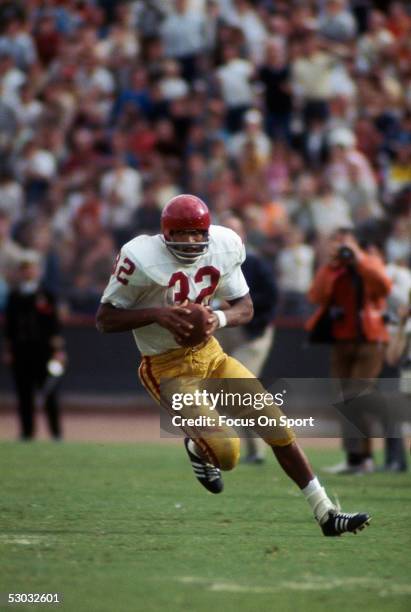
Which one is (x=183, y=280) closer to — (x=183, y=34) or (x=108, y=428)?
(x=108, y=428)

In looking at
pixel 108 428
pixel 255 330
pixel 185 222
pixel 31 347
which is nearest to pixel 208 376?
pixel 185 222

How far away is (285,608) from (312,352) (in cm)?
1001

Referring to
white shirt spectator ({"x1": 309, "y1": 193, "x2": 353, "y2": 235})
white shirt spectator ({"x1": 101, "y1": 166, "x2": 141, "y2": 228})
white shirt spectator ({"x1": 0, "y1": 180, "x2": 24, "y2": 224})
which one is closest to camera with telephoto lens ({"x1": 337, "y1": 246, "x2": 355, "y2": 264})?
white shirt spectator ({"x1": 309, "y1": 193, "x2": 353, "y2": 235})

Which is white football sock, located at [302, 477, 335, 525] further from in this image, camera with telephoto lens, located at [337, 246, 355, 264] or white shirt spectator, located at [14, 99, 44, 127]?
white shirt spectator, located at [14, 99, 44, 127]

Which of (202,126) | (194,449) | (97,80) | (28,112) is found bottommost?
(194,449)

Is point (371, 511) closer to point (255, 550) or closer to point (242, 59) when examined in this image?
point (255, 550)

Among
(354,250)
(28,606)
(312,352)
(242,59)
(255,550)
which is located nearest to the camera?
(28,606)

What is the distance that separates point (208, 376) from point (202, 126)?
987cm

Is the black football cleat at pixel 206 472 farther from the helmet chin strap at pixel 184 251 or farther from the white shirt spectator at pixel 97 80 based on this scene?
the white shirt spectator at pixel 97 80

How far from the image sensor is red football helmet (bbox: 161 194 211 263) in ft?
21.2

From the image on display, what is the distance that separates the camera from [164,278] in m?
6.57

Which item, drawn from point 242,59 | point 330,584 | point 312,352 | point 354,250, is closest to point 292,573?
point 330,584

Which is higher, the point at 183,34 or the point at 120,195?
the point at 183,34

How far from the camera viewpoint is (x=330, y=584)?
5324 mm
